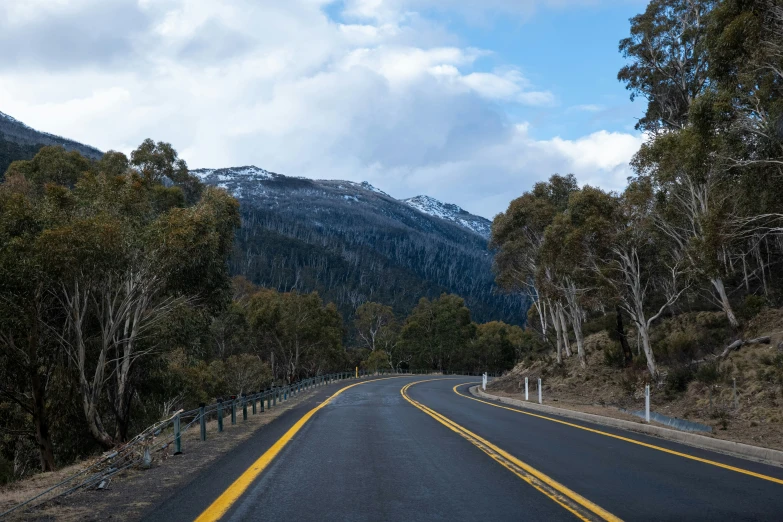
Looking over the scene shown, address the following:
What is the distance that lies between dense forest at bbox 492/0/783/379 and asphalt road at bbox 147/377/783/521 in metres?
7.74

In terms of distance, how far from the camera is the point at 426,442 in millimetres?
12031

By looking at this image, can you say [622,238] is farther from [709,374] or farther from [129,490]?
[129,490]

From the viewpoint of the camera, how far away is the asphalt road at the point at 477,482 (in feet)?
20.3

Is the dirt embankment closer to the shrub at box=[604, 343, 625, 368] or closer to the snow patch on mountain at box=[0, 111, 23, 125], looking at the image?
the shrub at box=[604, 343, 625, 368]

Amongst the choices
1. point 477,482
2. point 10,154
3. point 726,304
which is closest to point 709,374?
point 726,304

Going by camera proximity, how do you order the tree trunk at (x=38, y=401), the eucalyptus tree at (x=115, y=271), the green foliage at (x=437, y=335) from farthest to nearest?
the green foliage at (x=437, y=335) → the tree trunk at (x=38, y=401) → the eucalyptus tree at (x=115, y=271)

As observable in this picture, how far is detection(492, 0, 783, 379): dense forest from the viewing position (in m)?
15.6

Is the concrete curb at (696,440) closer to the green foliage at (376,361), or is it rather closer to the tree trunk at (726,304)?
the tree trunk at (726,304)

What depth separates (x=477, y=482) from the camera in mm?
7734

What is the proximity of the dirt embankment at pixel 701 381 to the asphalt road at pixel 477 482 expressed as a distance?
11.7 feet

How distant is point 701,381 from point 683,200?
305 inches

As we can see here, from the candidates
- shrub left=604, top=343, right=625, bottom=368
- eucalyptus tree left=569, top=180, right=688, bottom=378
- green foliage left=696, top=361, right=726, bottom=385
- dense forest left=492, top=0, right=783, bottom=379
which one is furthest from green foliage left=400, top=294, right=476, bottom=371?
green foliage left=696, top=361, right=726, bottom=385

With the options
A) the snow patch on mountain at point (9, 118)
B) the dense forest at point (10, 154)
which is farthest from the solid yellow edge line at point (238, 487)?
the snow patch on mountain at point (9, 118)

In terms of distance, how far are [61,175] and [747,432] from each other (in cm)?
3486
